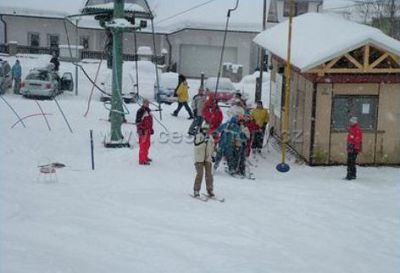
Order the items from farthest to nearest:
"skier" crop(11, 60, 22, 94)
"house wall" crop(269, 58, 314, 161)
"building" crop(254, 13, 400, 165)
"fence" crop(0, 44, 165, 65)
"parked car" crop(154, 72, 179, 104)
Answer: "fence" crop(0, 44, 165, 65), "parked car" crop(154, 72, 179, 104), "skier" crop(11, 60, 22, 94), "house wall" crop(269, 58, 314, 161), "building" crop(254, 13, 400, 165)

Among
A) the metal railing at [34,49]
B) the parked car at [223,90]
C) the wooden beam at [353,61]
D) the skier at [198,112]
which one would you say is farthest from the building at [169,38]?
the wooden beam at [353,61]

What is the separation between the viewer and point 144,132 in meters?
18.0

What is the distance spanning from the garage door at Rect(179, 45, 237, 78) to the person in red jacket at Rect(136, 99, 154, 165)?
90.3ft

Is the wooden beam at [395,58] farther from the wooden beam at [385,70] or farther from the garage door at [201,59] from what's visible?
the garage door at [201,59]

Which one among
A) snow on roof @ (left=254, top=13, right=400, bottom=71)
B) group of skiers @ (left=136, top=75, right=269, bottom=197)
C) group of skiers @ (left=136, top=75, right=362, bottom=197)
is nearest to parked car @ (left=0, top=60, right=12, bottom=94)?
group of skiers @ (left=136, top=75, right=269, bottom=197)

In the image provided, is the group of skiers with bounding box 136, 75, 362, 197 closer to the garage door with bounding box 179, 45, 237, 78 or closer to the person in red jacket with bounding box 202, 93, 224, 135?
the person in red jacket with bounding box 202, 93, 224, 135

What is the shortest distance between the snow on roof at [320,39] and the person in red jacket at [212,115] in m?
2.43

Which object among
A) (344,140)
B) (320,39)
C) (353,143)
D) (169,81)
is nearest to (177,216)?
(353,143)

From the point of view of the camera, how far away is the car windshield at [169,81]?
107 feet

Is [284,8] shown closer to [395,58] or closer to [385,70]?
[395,58]

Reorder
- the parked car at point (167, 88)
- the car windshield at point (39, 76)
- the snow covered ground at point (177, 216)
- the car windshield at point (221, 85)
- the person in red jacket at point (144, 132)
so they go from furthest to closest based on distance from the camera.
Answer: the car windshield at point (221, 85), the parked car at point (167, 88), the car windshield at point (39, 76), the person in red jacket at point (144, 132), the snow covered ground at point (177, 216)

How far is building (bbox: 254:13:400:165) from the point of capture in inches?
720

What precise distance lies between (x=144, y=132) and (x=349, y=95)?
544 cm

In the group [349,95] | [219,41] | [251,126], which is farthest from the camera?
[219,41]
